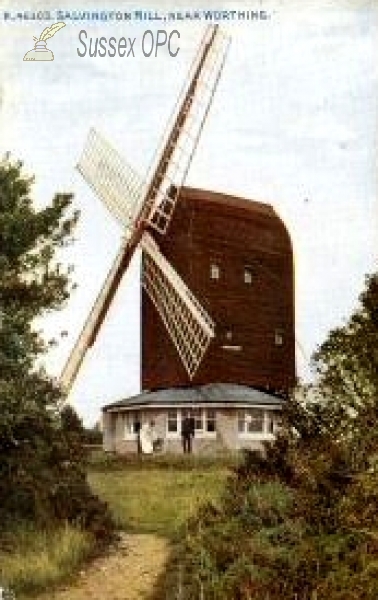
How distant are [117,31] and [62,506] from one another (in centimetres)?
460

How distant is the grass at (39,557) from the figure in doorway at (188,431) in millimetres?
2466

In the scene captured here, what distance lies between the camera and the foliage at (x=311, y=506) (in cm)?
867

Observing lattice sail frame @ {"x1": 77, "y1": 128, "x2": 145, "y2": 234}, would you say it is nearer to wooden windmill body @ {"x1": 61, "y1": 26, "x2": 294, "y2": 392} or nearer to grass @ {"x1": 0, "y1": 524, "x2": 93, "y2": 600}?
wooden windmill body @ {"x1": 61, "y1": 26, "x2": 294, "y2": 392}

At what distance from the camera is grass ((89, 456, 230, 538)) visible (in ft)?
36.6

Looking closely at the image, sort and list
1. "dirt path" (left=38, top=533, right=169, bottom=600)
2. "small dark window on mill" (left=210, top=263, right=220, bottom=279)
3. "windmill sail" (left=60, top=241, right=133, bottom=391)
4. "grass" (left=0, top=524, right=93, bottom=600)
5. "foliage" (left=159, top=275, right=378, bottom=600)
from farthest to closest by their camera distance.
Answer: "small dark window on mill" (left=210, top=263, right=220, bottom=279), "windmill sail" (left=60, top=241, right=133, bottom=391), "grass" (left=0, top=524, right=93, bottom=600), "dirt path" (left=38, top=533, right=169, bottom=600), "foliage" (left=159, top=275, right=378, bottom=600)

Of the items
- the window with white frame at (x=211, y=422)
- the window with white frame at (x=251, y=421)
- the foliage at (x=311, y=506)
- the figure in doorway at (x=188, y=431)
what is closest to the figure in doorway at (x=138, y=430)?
the figure in doorway at (x=188, y=431)

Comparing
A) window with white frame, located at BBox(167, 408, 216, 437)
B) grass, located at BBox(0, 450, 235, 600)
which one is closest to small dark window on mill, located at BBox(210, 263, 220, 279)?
window with white frame, located at BBox(167, 408, 216, 437)

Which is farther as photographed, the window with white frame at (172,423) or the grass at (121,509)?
the window with white frame at (172,423)

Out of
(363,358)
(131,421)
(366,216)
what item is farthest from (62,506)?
(366,216)

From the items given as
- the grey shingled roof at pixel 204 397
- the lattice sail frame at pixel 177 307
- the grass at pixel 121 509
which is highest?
the lattice sail frame at pixel 177 307

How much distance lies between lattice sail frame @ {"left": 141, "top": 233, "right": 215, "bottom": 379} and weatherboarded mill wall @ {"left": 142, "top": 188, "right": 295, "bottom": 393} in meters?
0.11

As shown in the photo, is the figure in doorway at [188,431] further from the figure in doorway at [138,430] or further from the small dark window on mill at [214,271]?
the small dark window on mill at [214,271]

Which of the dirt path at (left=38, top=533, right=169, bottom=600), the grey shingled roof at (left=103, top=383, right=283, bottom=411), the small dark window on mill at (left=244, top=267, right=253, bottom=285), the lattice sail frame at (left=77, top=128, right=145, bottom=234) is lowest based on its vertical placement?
the dirt path at (left=38, top=533, right=169, bottom=600)

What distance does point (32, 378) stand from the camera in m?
10.9
